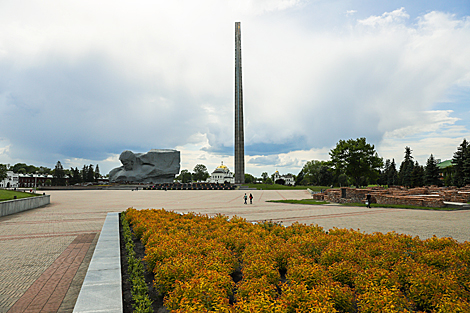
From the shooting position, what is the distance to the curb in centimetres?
343

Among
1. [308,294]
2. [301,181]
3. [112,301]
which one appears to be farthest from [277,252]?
[301,181]

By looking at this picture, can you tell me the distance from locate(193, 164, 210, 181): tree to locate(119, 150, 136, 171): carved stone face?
5986 centimetres

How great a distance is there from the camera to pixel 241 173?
67188mm

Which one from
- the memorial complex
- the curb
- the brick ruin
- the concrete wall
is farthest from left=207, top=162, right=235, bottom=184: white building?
the curb

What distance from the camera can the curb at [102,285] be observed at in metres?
3.43

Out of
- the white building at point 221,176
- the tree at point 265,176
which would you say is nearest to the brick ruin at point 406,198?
the white building at point 221,176

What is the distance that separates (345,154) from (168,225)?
44.9 metres

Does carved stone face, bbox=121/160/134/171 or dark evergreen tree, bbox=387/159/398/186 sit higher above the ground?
carved stone face, bbox=121/160/134/171

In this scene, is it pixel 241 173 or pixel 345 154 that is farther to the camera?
pixel 241 173

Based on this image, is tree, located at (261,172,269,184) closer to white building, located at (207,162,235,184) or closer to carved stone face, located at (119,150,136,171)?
white building, located at (207,162,235,184)

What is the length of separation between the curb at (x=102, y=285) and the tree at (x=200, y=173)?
128617 mm

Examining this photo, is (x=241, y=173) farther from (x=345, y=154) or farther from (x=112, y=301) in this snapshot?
(x=112, y=301)

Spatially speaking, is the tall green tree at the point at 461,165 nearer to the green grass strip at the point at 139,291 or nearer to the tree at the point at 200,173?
the green grass strip at the point at 139,291

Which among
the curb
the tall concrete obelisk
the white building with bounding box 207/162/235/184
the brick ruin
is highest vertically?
the tall concrete obelisk
